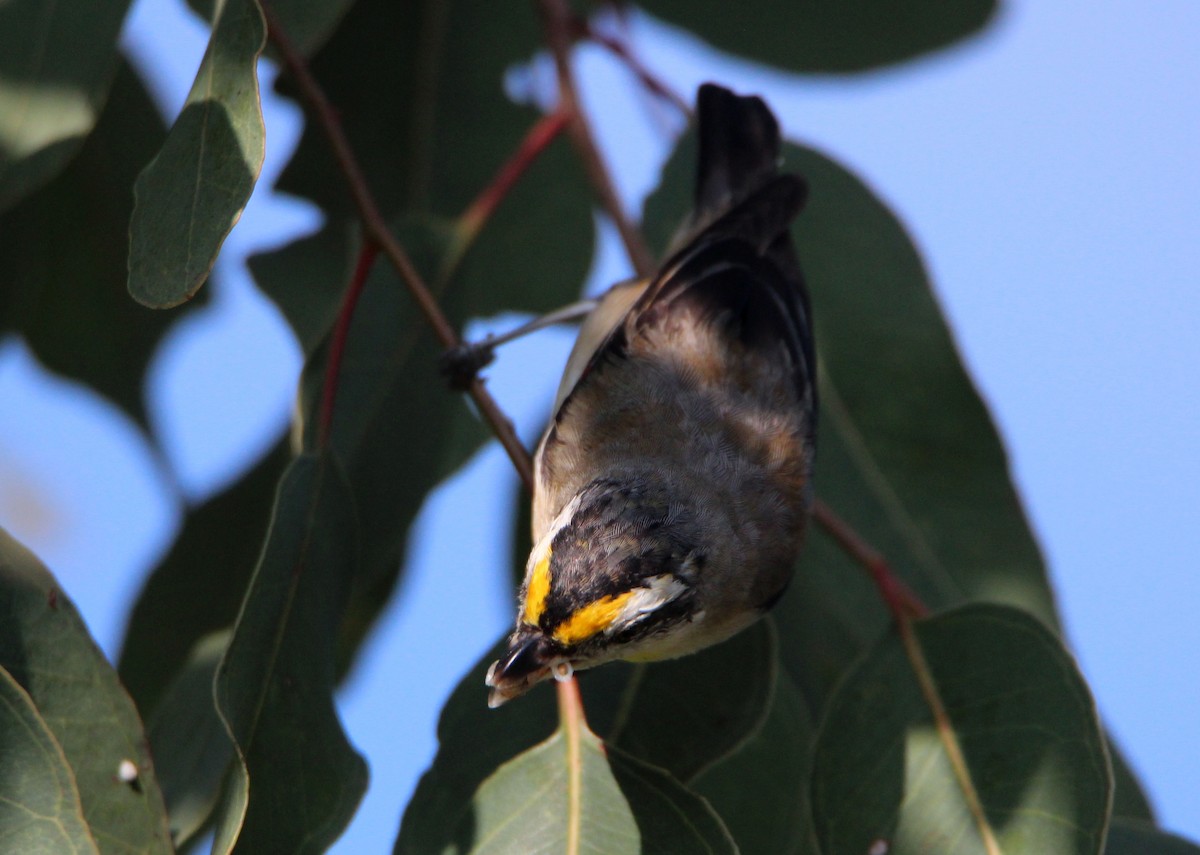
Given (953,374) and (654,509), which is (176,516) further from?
(953,374)

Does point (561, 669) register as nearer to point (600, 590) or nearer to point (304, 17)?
point (600, 590)

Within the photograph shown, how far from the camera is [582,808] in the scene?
2.22m

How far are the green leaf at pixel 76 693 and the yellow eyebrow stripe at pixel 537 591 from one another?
0.70 metres

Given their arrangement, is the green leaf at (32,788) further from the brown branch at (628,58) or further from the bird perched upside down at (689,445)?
the brown branch at (628,58)

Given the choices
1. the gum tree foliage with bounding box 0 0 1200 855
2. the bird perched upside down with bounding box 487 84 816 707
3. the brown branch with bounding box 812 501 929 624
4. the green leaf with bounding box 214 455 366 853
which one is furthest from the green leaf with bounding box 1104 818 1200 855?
the green leaf with bounding box 214 455 366 853

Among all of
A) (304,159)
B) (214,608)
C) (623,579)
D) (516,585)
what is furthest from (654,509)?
(304,159)

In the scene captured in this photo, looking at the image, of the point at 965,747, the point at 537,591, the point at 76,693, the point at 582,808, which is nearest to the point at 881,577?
the point at 965,747

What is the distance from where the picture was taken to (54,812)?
5.98ft

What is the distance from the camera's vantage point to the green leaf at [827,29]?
151 inches

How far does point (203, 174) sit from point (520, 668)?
3.25 feet

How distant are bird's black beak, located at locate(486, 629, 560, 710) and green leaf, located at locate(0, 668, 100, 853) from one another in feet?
2.37

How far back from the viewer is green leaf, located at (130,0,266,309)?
1874mm

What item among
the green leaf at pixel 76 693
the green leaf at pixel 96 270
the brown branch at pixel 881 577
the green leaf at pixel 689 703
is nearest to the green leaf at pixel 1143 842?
the brown branch at pixel 881 577

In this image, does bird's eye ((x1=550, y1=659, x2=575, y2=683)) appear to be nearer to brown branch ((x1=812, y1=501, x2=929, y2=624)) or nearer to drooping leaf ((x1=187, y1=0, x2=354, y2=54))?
brown branch ((x1=812, y1=501, x2=929, y2=624))
